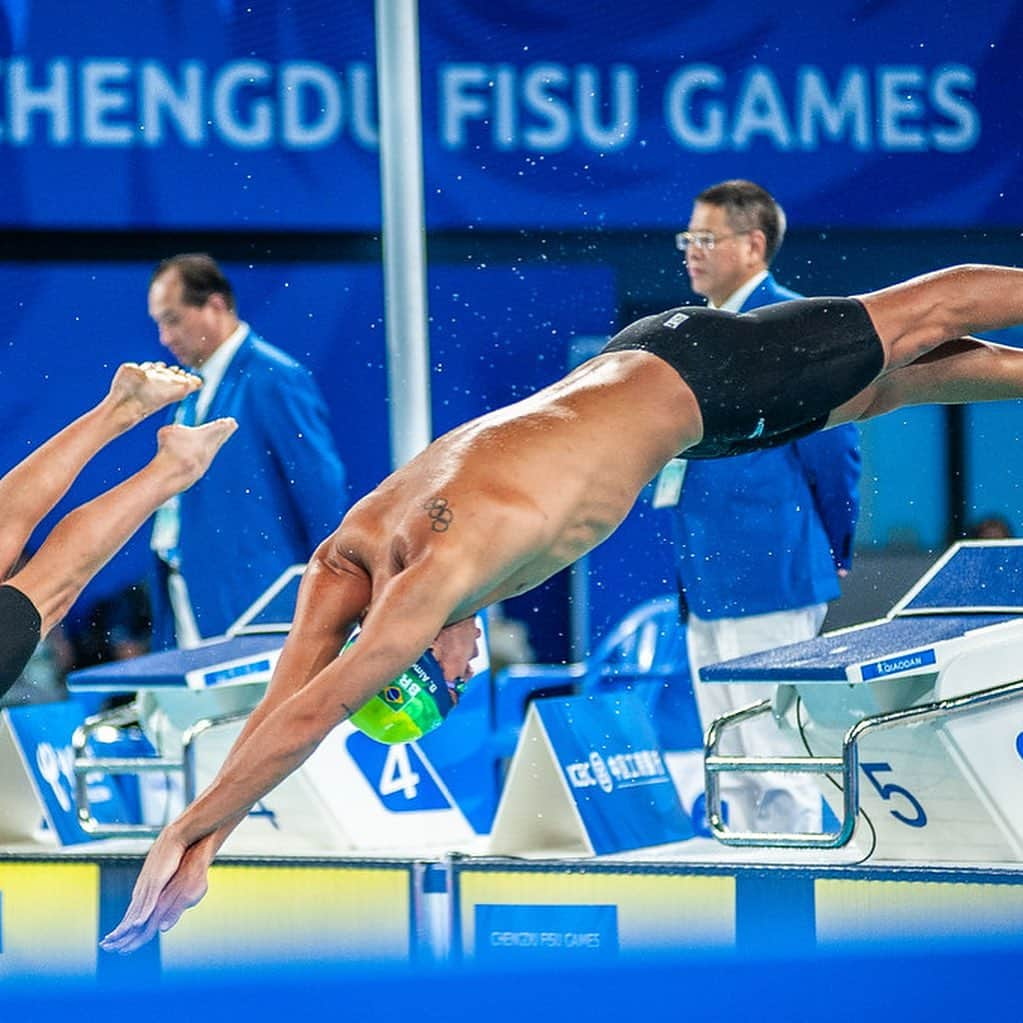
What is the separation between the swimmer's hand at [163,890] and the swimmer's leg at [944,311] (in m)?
1.76

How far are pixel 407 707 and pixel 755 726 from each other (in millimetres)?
1716

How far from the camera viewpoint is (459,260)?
7.03m

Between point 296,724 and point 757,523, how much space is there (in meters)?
2.19

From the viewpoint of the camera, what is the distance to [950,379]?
13.8ft

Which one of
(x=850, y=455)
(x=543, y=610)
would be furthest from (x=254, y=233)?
(x=850, y=455)

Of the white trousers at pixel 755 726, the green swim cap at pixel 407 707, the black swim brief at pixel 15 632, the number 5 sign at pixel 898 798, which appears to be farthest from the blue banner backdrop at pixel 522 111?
the green swim cap at pixel 407 707

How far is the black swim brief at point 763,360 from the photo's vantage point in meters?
3.89

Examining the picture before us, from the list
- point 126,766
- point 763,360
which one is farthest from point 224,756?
point 763,360

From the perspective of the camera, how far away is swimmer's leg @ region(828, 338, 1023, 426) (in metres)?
4.17

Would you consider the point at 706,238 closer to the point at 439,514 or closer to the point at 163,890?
the point at 439,514

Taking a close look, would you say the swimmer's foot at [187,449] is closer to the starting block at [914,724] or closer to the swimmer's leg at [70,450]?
the swimmer's leg at [70,450]

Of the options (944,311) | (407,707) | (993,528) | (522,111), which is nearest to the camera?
(407,707)

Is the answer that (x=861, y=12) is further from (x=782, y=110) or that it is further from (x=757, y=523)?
(x=757, y=523)

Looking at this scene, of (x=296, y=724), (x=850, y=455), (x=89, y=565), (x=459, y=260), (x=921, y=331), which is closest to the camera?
(x=296, y=724)
